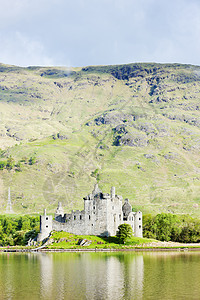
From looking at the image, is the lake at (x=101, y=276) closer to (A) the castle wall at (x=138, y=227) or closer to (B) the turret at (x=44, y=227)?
(B) the turret at (x=44, y=227)

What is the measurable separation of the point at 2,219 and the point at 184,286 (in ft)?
432

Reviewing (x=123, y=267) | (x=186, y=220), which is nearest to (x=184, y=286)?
(x=123, y=267)

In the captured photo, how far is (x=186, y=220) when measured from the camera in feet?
518

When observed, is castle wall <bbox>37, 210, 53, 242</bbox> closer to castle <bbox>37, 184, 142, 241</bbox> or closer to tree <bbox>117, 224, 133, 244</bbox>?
castle <bbox>37, 184, 142, 241</bbox>

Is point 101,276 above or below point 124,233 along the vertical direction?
below

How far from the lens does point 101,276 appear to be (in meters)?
78.4

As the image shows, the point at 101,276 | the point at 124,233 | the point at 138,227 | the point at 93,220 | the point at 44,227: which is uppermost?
the point at 93,220

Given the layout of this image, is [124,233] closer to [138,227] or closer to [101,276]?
[138,227]

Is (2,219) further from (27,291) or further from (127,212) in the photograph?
(27,291)

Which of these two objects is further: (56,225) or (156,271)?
(56,225)

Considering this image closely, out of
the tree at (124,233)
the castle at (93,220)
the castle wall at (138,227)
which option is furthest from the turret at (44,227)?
the castle wall at (138,227)

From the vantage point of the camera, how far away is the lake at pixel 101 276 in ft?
205

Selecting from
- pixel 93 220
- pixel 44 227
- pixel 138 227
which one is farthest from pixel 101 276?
pixel 138 227

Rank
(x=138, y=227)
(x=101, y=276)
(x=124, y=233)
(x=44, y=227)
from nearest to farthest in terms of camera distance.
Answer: (x=101, y=276), (x=124, y=233), (x=44, y=227), (x=138, y=227)
